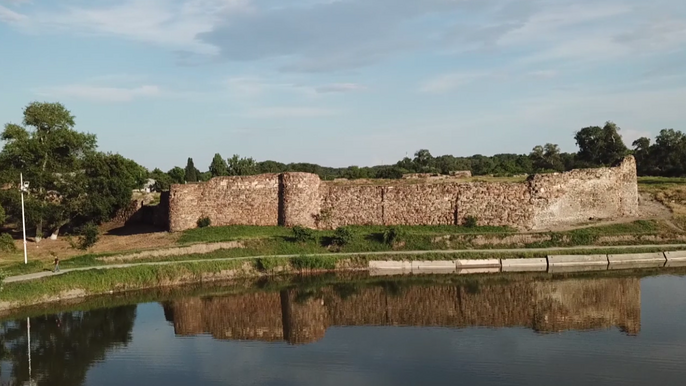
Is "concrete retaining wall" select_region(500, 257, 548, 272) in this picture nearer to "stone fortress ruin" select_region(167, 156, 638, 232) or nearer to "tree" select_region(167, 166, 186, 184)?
"stone fortress ruin" select_region(167, 156, 638, 232)

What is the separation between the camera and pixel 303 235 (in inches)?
1141

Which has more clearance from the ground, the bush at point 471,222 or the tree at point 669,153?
the tree at point 669,153

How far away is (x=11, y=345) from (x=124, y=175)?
2052 cm

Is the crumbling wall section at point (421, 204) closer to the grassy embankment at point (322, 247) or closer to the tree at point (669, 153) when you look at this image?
the grassy embankment at point (322, 247)

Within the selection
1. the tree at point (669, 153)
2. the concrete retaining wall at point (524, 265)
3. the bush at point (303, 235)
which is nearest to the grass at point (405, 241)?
the bush at point (303, 235)

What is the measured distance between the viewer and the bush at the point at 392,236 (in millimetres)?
28875

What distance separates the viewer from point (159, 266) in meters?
24.8

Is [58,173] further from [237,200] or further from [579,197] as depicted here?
[579,197]

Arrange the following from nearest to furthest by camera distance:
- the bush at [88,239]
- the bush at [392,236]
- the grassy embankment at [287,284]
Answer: the grassy embankment at [287,284] → the bush at [392,236] → the bush at [88,239]

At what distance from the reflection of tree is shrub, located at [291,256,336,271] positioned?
7511 mm

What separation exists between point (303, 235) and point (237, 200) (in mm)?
5148

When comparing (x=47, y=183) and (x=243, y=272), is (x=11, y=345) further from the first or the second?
(x=47, y=183)

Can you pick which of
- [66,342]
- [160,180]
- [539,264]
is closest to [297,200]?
[539,264]

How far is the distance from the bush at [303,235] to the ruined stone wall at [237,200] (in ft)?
10.8
